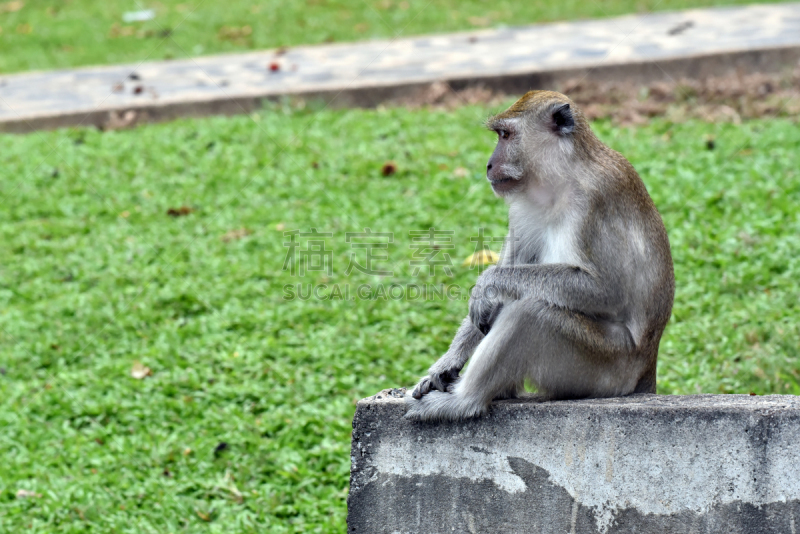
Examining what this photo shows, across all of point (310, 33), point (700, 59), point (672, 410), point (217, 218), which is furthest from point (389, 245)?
point (310, 33)

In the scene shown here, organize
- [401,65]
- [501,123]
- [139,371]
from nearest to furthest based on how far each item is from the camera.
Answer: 1. [501,123]
2. [139,371]
3. [401,65]

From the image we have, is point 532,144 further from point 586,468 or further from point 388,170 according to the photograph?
point 388,170

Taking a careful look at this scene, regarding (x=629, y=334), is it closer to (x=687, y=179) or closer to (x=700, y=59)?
(x=687, y=179)

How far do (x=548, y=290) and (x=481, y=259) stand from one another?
269cm

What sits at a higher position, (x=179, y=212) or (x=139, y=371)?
(x=179, y=212)

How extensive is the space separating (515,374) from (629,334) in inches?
18.5

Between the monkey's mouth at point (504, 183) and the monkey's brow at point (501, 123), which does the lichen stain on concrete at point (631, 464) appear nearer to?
the monkey's mouth at point (504, 183)

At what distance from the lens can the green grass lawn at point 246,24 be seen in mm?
11344

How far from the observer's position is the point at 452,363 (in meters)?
3.12

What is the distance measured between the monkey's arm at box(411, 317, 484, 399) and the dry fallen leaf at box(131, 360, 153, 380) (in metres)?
2.34

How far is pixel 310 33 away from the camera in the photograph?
37.8 ft

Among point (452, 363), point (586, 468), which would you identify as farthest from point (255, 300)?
point (586, 468)

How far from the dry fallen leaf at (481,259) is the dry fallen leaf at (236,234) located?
1.73 meters

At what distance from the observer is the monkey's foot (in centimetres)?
279
